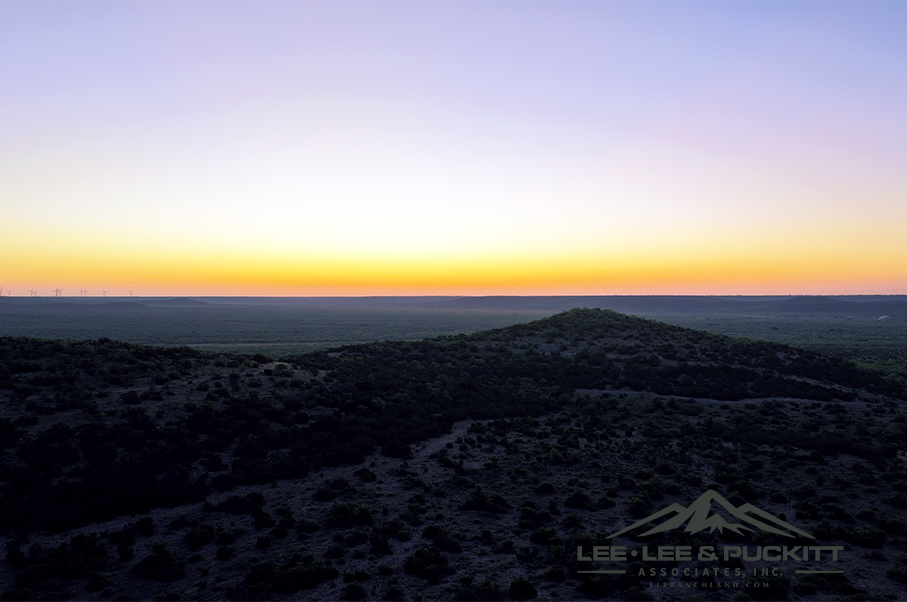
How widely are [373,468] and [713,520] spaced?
14.7 meters

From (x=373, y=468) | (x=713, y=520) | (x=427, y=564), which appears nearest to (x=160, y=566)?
(x=427, y=564)

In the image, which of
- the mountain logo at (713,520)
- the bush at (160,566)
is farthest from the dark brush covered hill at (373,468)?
the mountain logo at (713,520)

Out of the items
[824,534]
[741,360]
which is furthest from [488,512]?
[741,360]

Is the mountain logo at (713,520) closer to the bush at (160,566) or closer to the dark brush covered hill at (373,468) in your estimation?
the dark brush covered hill at (373,468)

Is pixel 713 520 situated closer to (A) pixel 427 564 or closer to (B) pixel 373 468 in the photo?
(A) pixel 427 564

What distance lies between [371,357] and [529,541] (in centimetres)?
3397

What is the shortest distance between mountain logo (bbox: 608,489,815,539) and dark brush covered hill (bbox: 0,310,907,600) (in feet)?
2.83

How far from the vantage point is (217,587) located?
44.8 feet

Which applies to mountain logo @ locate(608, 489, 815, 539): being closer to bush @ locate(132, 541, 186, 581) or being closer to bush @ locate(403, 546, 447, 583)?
bush @ locate(403, 546, 447, 583)

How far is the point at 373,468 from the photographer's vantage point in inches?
941

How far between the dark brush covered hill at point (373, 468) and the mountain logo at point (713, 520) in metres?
0.86

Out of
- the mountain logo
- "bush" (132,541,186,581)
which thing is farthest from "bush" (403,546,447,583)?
"bush" (132,541,186,581)

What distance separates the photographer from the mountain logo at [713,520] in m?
17.5

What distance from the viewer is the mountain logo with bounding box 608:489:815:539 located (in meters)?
17.5
